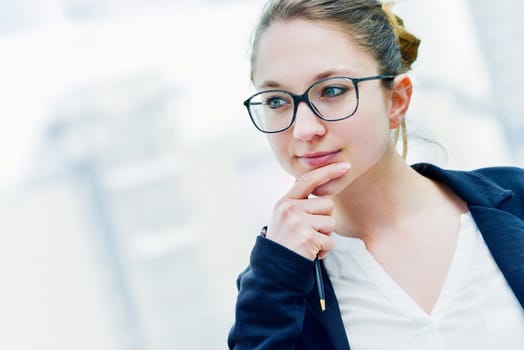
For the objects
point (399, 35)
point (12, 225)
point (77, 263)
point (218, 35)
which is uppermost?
point (218, 35)

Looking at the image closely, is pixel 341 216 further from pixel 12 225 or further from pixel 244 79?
pixel 12 225

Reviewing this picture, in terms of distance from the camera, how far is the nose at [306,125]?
0.86 metres

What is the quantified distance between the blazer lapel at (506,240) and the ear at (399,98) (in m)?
0.18

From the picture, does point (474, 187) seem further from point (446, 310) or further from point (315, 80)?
point (315, 80)

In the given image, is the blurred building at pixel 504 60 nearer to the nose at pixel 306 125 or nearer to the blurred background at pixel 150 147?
the blurred background at pixel 150 147

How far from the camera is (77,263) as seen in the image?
6.75ft

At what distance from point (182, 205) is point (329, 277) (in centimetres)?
123

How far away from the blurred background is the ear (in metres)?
0.95

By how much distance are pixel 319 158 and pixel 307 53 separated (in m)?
0.15

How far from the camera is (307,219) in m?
0.88

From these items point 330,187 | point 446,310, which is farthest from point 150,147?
point 446,310

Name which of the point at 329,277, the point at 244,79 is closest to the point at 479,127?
the point at 244,79

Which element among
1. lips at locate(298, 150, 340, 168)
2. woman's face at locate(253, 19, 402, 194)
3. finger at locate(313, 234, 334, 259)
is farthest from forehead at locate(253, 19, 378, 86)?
finger at locate(313, 234, 334, 259)

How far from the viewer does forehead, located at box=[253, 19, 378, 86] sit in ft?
2.85
